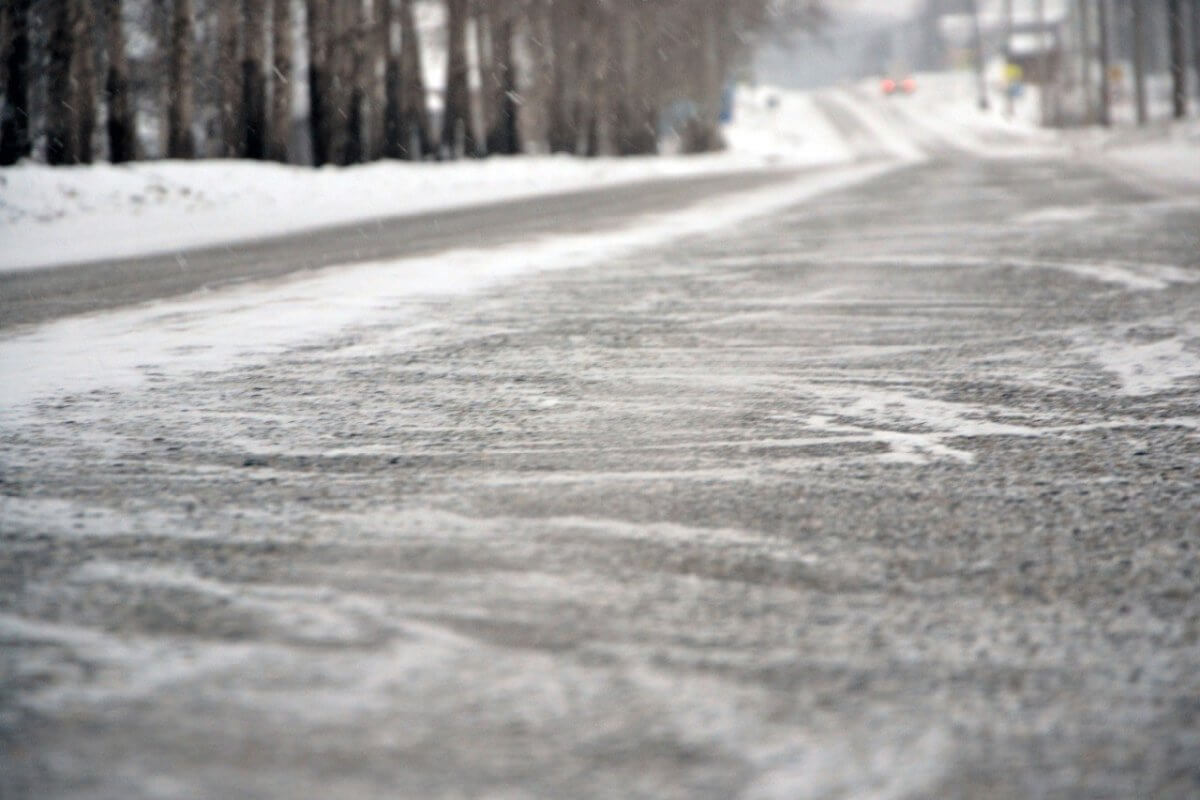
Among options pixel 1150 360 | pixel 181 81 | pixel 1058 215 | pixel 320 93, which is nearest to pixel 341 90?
pixel 320 93

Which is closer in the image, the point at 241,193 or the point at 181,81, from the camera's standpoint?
the point at 241,193

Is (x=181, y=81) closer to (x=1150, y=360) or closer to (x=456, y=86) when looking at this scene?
(x=456, y=86)

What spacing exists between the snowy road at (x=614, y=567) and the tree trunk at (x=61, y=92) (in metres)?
17.1

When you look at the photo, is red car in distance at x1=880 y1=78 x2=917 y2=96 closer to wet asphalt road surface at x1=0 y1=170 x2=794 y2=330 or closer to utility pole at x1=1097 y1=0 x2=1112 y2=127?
utility pole at x1=1097 y1=0 x2=1112 y2=127

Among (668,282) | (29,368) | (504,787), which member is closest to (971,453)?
(504,787)

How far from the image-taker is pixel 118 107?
22.4 m

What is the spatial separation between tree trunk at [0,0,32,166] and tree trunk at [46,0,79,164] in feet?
1.27

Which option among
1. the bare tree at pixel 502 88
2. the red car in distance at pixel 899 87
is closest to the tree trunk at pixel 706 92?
the bare tree at pixel 502 88

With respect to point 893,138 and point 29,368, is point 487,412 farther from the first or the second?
point 893,138

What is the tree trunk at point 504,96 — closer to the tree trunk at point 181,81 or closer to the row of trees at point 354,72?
the row of trees at point 354,72

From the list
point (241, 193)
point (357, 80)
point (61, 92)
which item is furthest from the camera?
point (357, 80)

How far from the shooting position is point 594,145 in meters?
40.7

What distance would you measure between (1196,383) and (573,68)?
1510 inches

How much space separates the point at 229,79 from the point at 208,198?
8.09 m
